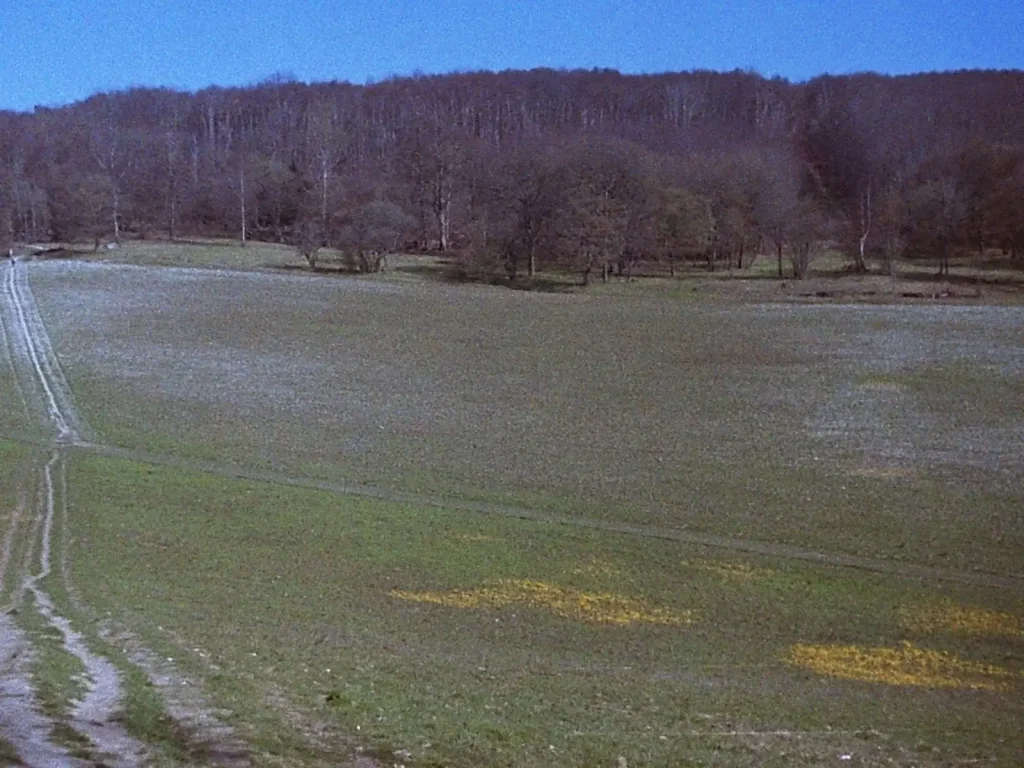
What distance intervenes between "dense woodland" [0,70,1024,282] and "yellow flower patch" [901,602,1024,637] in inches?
2637

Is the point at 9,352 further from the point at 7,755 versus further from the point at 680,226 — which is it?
the point at 680,226

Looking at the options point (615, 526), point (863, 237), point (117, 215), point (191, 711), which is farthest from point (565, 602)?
point (117, 215)

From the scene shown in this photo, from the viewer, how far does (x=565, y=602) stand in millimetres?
20984

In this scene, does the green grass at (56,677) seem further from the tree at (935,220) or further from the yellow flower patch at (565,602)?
the tree at (935,220)

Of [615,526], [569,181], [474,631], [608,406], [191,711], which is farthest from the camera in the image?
[569,181]

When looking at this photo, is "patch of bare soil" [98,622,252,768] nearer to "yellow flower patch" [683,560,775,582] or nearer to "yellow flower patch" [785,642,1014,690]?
"yellow flower patch" [785,642,1014,690]

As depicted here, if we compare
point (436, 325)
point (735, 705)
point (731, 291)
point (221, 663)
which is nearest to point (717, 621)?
point (735, 705)

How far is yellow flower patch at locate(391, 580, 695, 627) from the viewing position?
20.2 meters

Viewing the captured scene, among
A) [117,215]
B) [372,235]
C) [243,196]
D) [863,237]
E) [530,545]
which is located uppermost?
[243,196]

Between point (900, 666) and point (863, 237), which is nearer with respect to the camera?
point (900, 666)

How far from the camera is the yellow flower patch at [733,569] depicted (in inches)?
912

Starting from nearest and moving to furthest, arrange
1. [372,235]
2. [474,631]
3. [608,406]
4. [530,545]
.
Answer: [474,631] → [530,545] → [608,406] → [372,235]

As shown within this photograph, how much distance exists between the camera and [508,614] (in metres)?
20.1

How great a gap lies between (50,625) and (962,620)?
14943mm
